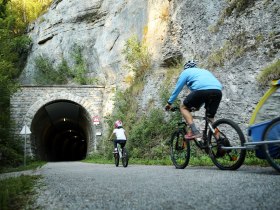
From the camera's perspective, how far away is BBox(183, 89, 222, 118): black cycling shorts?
593cm

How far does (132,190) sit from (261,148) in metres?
1.95

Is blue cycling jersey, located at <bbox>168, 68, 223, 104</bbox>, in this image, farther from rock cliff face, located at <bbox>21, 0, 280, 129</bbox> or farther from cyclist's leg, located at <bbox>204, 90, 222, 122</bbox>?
rock cliff face, located at <bbox>21, 0, 280, 129</bbox>

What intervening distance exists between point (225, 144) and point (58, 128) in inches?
1156

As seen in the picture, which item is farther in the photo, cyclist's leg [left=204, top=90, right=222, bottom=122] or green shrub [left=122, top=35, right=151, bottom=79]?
green shrub [left=122, top=35, right=151, bottom=79]

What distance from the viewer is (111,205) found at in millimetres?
3025

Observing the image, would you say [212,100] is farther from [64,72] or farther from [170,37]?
[64,72]

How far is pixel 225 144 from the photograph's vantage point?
18.6ft

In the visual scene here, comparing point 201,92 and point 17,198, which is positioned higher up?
point 201,92

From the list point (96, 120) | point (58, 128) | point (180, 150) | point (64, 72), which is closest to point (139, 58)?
point (96, 120)

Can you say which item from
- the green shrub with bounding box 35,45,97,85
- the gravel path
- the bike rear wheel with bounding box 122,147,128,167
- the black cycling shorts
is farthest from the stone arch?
the gravel path

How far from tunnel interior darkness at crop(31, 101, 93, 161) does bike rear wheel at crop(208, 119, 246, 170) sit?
18107 mm

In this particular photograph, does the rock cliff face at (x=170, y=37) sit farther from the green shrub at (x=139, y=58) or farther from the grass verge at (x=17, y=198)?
the grass verge at (x=17, y=198)

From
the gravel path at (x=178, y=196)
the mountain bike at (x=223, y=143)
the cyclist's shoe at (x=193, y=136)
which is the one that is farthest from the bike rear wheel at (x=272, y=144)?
the cyclist's shoe at (x=193, y=136)

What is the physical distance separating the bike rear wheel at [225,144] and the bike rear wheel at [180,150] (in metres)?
0.86
